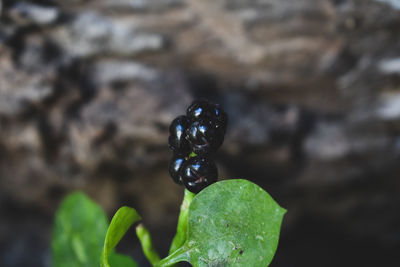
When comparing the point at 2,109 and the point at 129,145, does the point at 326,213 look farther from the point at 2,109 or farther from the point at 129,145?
the point at 2,109

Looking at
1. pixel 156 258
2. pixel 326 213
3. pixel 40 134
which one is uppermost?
pixel 40 134

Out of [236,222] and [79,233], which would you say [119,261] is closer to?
[79,233]

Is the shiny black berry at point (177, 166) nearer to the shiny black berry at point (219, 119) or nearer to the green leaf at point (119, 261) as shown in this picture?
the shiny black berry at point (219, 119)

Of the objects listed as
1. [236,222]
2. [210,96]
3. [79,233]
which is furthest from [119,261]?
[210,96]

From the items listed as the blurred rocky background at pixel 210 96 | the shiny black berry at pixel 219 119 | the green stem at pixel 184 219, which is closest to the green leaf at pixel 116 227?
the green stem at pixel 184 219

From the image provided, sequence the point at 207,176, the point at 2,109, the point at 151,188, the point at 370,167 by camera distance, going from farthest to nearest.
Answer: the point at 151,188
the point at 370,167
the point at 2,109
the point at 207,176

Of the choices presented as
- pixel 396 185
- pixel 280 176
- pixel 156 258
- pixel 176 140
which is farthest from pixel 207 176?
pixel 396 185
